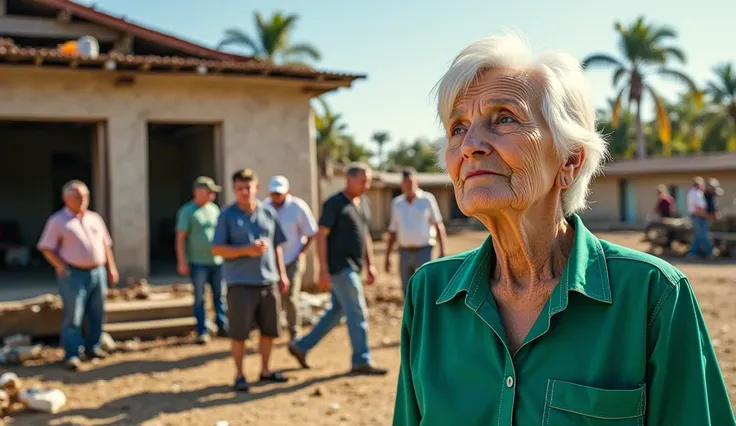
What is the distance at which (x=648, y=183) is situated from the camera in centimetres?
3059

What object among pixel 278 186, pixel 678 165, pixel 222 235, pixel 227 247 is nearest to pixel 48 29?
pixel 278 186

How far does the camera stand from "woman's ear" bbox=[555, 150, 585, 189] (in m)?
1.79

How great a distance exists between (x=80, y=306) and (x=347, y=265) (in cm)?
300

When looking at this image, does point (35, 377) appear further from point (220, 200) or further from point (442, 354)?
point (442, 354)

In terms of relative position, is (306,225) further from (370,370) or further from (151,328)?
(151,328)

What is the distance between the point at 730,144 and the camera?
3966cm

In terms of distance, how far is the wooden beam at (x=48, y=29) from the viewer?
12094 mm

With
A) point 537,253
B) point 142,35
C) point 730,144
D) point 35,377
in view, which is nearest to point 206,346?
point 35,377

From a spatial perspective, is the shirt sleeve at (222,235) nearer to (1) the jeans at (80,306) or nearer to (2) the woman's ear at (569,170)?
(1) the jeans at (80,306)

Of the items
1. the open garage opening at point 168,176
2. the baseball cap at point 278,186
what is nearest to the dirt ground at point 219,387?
the baseball cap at point 278,186

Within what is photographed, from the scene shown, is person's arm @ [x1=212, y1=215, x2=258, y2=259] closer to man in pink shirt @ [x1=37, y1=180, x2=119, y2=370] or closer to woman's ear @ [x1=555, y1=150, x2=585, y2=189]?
man in pink shirt @ [x1=37, y1=180, x2=119, y2=370]

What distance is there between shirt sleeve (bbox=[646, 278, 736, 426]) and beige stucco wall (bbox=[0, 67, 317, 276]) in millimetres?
9904

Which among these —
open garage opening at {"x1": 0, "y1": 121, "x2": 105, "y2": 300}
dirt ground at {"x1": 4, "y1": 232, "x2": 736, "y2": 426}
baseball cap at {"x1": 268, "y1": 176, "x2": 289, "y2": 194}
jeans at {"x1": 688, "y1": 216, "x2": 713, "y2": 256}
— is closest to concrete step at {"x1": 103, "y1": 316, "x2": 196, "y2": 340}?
dirt ground at {"x1": 4, "y1": 232, "x2": 736, "y2": 426}

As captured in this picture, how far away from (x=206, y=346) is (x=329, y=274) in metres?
2.43
